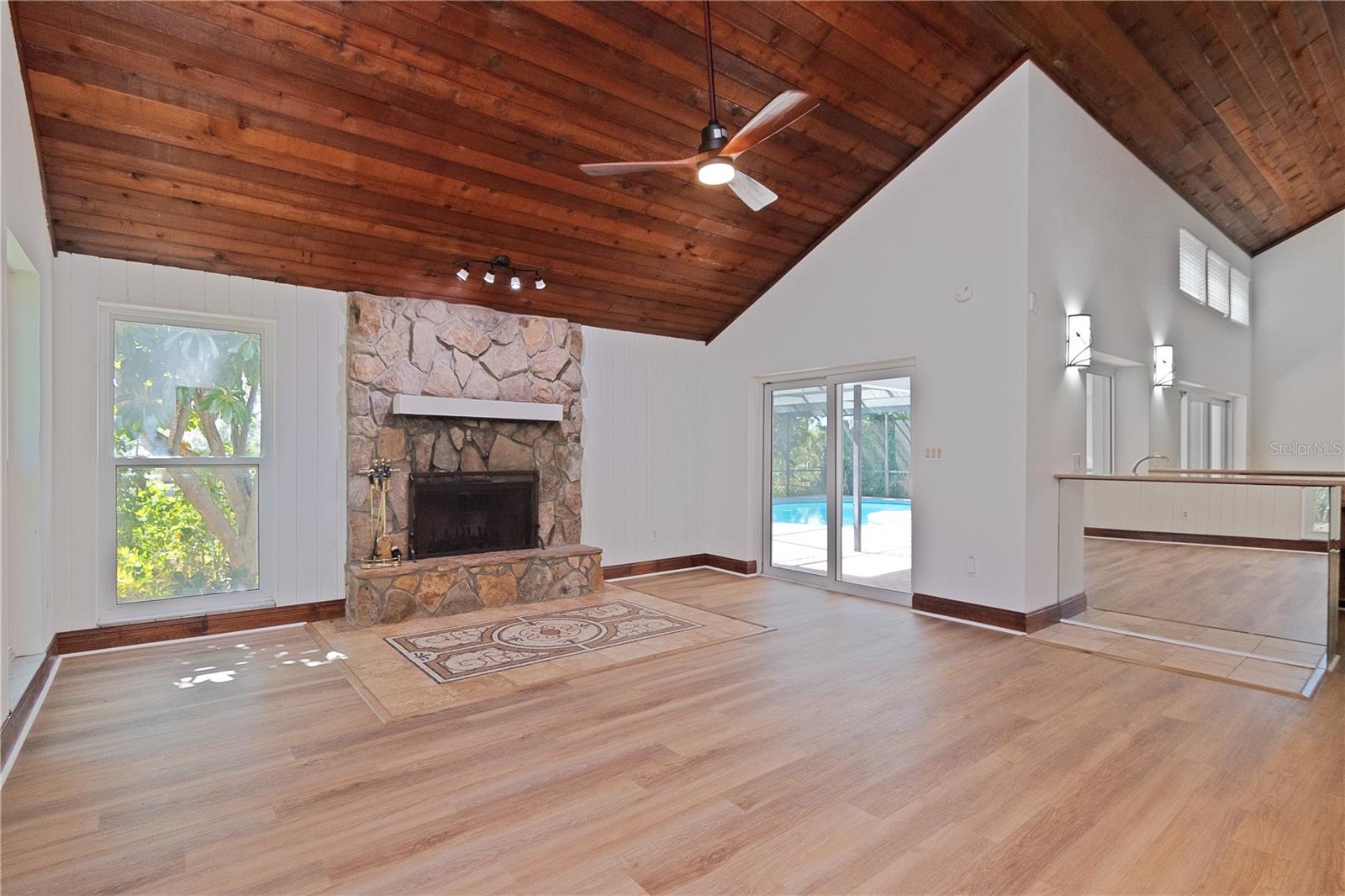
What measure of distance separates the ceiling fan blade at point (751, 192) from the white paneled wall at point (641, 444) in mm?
3140

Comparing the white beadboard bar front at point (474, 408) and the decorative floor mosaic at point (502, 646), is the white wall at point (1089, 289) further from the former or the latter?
the white beadboard bar front at point (474, 408)

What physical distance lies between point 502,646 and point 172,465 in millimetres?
2502

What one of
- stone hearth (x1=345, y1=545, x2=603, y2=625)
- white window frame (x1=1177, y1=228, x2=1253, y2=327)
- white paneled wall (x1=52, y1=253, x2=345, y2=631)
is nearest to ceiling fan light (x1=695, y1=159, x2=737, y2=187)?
white paneled wall (x1=52, y1=253, x2=345, y2=631)

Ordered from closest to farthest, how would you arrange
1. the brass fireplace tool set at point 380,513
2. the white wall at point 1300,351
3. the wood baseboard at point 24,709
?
1. the wood baseboard at point 24,709
2. the brass fireplace tool set at point 380,513
3. the white wall at point 1300,351

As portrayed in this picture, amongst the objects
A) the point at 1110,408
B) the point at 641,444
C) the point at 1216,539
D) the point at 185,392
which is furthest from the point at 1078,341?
the point at 185,392

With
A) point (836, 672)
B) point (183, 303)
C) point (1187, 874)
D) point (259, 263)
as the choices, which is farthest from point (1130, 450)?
point (183, 303)

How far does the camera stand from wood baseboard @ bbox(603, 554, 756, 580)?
6.51 meters

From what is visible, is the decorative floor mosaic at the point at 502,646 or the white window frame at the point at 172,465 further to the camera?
the white window frame at the point at 172,465

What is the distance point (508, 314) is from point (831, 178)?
2817 mm

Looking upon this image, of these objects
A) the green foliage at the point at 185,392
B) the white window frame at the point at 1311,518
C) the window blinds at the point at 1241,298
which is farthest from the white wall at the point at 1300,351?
the green foliage at the point at 185,392

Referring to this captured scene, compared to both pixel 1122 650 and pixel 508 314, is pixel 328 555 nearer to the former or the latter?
pixel 508 314

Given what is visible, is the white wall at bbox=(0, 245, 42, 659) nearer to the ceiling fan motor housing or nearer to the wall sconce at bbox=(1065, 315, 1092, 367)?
the ceiling fan motor housing

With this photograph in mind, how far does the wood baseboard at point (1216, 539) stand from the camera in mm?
4109

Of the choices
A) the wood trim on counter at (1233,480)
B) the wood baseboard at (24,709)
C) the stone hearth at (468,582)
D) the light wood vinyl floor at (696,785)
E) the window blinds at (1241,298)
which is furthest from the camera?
the window blinds at (1241,298)
